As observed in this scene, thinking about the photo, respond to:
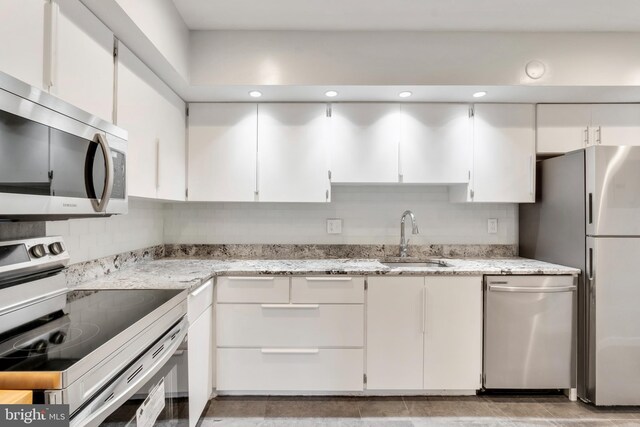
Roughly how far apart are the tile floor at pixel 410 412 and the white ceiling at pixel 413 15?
241 cm

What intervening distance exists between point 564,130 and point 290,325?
244 cm

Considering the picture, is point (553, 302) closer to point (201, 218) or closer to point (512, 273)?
point (512, 273)

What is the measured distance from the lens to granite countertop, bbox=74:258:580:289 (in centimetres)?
181

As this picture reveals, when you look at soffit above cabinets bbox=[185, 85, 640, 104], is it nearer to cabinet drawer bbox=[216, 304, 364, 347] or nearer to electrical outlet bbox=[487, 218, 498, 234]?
electrical outlet bbox=[487, 218, 498, 234]

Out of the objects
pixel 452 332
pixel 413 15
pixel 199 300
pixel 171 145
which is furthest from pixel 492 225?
pixel 171 145

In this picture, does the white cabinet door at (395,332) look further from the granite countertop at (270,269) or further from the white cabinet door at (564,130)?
the white cabinet door at (564,130)

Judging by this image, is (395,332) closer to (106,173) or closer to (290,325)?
(290,325)

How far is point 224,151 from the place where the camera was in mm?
2576

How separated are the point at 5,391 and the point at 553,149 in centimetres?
316

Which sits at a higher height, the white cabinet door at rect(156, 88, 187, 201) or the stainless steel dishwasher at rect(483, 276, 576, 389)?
the white cabinet door at rect(156, 88, 187, 201)

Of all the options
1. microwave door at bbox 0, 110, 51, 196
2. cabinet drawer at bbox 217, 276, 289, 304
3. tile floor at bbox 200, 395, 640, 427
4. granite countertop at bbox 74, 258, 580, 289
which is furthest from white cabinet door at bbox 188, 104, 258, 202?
microwave door at bbox 0, 110, 51, 196

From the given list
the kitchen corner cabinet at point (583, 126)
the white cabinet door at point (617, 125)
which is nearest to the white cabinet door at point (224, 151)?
the kitchen corner cabinet at point (583, 126)

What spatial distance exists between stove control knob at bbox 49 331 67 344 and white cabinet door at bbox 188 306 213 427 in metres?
0.73

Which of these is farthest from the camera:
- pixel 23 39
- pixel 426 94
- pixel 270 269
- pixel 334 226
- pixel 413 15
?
pixel 334 226
